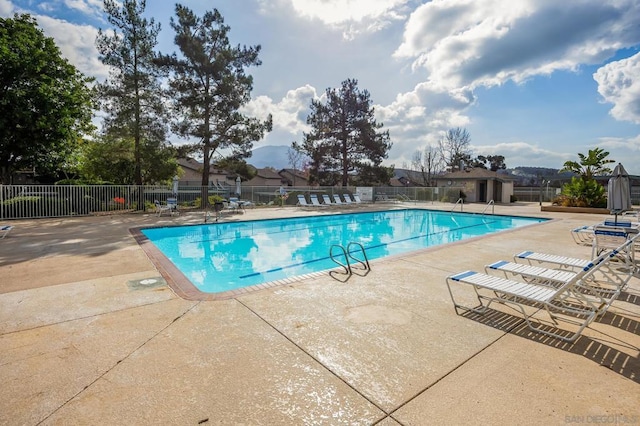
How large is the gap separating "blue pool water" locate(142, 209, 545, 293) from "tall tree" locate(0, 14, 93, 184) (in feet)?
32.0

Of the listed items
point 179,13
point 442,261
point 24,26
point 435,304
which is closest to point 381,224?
point 442,261

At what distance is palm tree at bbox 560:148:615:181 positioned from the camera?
64.1 ft

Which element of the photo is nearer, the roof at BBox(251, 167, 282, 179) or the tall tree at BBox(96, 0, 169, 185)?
the tall tree at BBox(96, 0, 169, 185)

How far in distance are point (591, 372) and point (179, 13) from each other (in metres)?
22.5

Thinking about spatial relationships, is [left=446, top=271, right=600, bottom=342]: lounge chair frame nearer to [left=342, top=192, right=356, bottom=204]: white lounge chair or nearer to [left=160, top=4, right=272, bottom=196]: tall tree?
[left=160, top=4, right=272, bottom=196]: tall tree

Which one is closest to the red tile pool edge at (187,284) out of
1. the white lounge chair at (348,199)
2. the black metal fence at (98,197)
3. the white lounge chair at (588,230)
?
the white lounge chair at (588,230)

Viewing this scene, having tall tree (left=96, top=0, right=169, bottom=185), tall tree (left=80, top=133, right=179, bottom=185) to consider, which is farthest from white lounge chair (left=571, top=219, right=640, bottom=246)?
tall tree (left=96, top=0, right=169, bottom=185)

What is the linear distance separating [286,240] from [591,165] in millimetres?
20467

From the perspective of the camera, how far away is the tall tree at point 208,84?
18203 millimetres

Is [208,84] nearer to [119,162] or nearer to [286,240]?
[119,162]

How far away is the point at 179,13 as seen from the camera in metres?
18.2

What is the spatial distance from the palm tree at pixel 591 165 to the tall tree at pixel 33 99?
93.8 feet

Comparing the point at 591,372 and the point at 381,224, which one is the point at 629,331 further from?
the point at 381,224

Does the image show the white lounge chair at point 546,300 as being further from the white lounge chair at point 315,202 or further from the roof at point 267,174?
the roof at point 267,174
